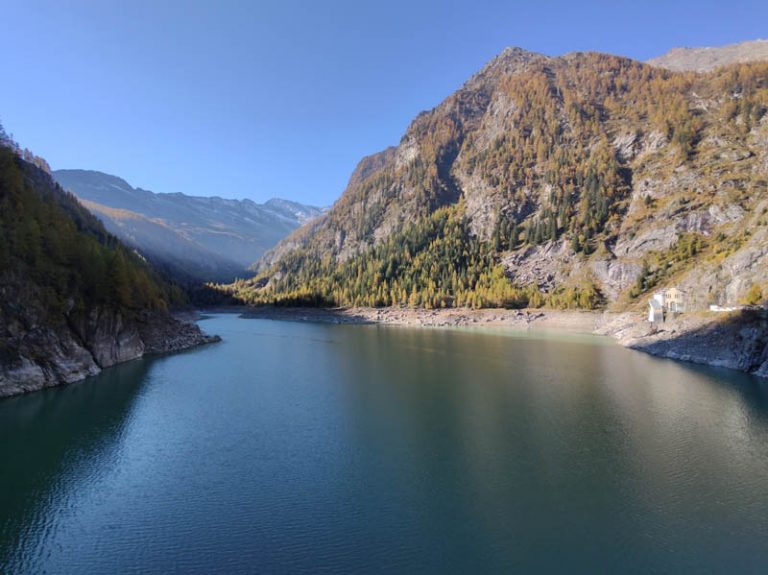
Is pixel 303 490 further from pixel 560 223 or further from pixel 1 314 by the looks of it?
pixel 560 223

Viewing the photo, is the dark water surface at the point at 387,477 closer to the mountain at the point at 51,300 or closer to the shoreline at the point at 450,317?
the mountain at the point at 51,300

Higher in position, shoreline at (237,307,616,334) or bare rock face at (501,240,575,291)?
bare rock face at (501,240,575,291)

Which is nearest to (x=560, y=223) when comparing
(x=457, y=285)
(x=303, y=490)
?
(x=457, y=285)

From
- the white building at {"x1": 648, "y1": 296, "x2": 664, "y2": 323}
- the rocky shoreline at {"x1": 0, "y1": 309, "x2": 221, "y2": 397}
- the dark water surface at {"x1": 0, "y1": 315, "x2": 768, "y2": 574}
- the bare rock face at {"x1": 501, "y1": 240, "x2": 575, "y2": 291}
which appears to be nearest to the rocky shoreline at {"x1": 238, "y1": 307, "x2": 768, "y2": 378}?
the white building at {"x1": 648, "y1": 296, "x2": 664, "y2": 323}

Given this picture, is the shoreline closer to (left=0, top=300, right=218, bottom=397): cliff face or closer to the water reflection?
(left=0, top=300, right=218, bottom=397): cliff face

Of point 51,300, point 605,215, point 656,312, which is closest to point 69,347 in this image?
point 51,300
